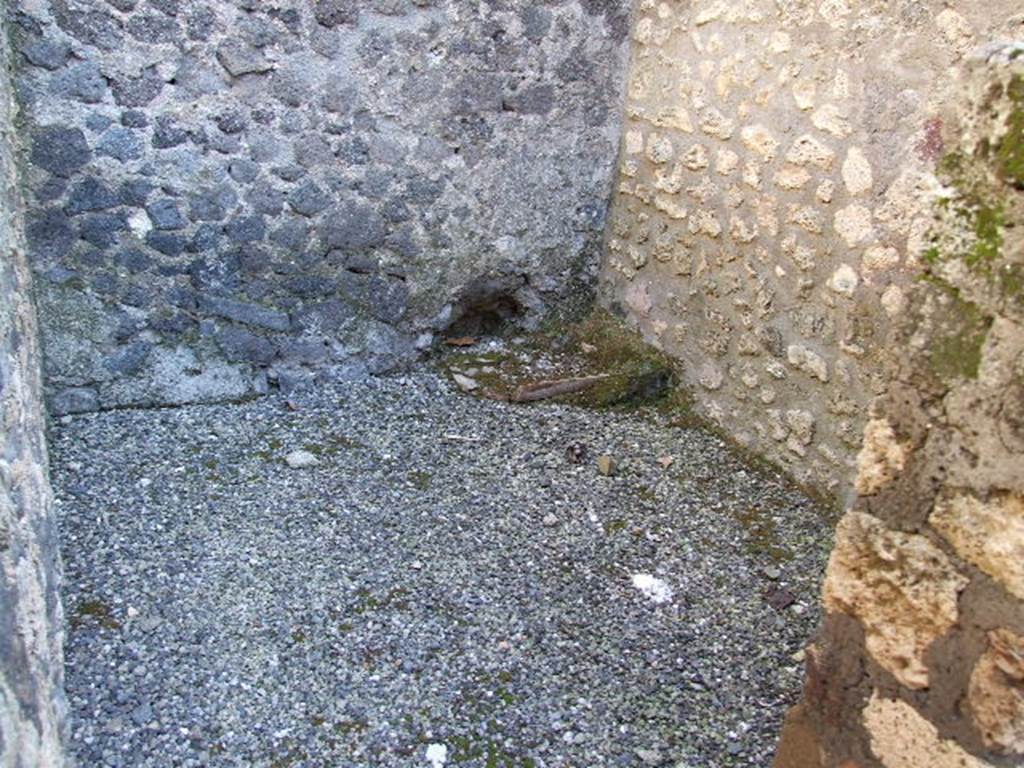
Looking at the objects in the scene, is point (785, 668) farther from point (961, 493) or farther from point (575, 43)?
point (575, 43)

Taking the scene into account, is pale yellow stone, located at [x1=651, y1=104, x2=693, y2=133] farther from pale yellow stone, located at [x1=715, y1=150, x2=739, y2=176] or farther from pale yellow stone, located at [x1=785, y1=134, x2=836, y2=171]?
pale yellow stone, located at [x1=785, y1=134, x2=836, y2=171]

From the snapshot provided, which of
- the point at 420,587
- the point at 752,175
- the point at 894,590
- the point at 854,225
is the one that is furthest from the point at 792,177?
Answer: the point at 894,590

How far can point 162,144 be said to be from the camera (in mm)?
3561

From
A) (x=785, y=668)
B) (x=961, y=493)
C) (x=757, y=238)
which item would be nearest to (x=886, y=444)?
(x=961, y=493)

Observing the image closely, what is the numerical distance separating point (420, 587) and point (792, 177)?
6.16 feet

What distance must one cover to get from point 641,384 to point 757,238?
0.83m

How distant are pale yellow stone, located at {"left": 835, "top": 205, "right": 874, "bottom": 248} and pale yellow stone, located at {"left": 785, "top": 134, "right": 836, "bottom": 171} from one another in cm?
18

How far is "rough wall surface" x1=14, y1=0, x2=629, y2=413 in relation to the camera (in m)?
3.46

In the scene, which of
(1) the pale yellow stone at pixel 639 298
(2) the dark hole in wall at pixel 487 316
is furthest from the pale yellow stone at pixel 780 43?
(2) the dark hole in wall at pixel 487 316

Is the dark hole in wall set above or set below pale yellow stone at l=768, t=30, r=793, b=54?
below

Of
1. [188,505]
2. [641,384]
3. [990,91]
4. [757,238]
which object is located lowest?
[188,505]

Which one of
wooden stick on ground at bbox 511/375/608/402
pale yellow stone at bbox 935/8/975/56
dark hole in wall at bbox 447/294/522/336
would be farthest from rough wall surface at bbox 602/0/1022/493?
dark hole in wall at bbox 447/294/522/336

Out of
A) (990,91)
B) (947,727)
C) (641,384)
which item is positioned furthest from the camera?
(641,384)

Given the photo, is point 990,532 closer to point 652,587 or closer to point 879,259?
point 652,587
